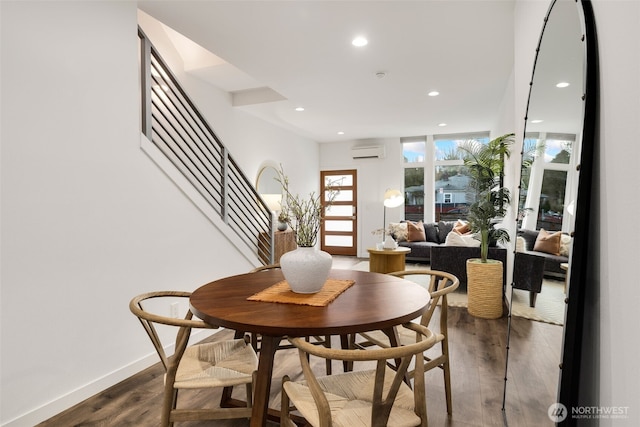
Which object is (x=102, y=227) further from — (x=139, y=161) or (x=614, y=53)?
(x=614, y=53)

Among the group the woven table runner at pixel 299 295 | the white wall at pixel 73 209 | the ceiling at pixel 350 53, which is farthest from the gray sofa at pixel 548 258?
the white wall at pixel 73 209

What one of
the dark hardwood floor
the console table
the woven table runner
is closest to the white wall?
the dark hardwood floor

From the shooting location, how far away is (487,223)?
361 cm

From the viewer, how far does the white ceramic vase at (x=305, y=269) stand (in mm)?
1537

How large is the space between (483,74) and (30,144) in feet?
13.4

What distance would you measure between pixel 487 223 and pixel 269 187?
3.60m

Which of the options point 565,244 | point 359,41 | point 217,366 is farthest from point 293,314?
point 359,41

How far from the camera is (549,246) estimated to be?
1.37 metres

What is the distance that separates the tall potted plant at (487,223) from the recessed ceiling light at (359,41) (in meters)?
1.69

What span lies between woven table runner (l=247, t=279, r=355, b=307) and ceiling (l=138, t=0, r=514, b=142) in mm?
2014

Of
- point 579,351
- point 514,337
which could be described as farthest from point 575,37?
point 514,337

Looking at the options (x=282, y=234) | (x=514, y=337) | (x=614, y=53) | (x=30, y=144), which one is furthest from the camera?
(x=282, y=234)

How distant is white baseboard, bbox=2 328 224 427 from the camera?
5.87 feet

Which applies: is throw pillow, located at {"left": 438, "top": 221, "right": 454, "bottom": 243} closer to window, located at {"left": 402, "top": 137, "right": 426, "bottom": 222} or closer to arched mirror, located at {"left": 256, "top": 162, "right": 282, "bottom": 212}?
window, located at {"left": 402, "top": 137, "right": 426, "bottom": 222}
